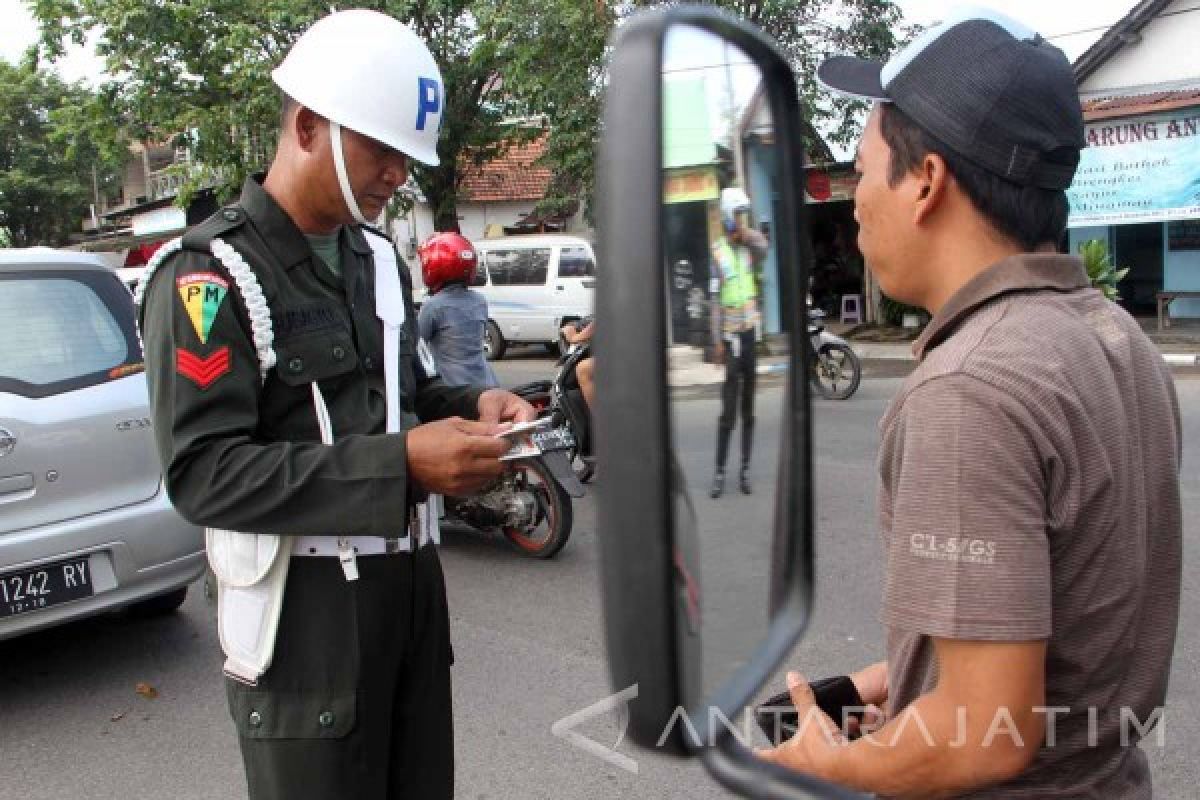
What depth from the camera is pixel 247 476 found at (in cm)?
151

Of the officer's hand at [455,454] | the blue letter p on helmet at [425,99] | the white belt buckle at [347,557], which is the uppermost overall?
the blue letter p on helmet at [425,99]

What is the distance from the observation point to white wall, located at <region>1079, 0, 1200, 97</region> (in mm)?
13156

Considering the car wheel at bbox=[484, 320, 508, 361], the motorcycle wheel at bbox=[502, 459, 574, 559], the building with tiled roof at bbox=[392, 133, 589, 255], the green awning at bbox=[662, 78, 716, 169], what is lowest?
the motorcycle wheel at bbox=[502, 459, 574, 559]

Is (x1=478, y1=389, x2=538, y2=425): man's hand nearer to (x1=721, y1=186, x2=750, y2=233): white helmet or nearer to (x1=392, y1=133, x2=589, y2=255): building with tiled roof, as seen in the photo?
(x1=721, y1=186, x2=750, y2=233): white helmet

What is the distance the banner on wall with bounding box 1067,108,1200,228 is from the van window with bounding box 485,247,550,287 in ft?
23.9

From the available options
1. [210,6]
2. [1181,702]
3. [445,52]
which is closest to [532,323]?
[445,52]

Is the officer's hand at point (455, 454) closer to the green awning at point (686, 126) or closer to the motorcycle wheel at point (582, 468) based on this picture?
the green awning at point (686, 126)

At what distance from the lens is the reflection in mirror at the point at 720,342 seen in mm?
713

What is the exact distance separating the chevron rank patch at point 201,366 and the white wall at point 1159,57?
14.8 metres

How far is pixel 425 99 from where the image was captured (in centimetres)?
175

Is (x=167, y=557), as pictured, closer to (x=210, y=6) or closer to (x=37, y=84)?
(x=210, y=6)

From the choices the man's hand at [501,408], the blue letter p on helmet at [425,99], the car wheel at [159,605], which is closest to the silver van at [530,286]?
the car wheel at [159,605]

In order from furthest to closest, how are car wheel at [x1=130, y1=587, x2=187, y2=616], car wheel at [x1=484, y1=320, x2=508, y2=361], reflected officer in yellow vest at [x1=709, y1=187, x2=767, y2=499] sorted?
car wheel at [x1=484, y1=320, x2=508, y2=361] < car wheel at [x1=130, y1=587, x2=187, y2=616] < reflected officer in yellow vest at [x1=709, y1=187, x2=767, y2=499]

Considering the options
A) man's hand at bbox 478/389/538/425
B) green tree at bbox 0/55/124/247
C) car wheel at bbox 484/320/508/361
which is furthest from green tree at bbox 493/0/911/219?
green tree at bbox 0/55/124/247
